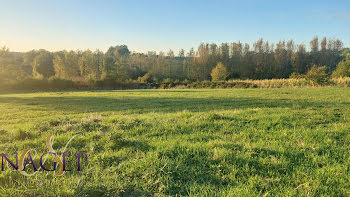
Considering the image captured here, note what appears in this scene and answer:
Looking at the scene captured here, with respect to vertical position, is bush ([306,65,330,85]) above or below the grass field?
above

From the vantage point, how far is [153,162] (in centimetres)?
288

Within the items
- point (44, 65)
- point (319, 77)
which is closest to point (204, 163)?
point (319, 77)

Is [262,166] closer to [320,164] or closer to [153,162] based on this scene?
[320,164]

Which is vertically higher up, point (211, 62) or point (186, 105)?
point (211, 62)

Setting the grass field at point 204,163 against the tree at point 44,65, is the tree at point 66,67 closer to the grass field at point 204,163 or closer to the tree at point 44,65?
the tree at point 44,65

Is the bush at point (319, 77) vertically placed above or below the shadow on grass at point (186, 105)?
above

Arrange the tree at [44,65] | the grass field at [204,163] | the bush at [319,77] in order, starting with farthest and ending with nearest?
the tree at [44,65]
the bush at [319,77]
the grass field at [204,163]

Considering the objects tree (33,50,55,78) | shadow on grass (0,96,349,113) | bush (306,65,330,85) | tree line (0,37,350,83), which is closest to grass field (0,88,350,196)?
shadow on grass (0,96,349,113)

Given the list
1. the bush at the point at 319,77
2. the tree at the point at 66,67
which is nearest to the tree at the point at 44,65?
the tree at the point at 66,67

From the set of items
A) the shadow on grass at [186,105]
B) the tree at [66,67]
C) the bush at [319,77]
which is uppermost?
the tree at [66,67]

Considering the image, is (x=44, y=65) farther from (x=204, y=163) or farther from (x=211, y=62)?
(x=204, y=163)

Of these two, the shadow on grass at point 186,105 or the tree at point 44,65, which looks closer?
the shadow on grass at point 186,105

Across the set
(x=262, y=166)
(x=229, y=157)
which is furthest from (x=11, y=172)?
(x=262, y=166)

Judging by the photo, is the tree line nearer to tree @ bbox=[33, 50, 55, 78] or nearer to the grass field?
tree @ bbox=[33, 50, 55, 78]
